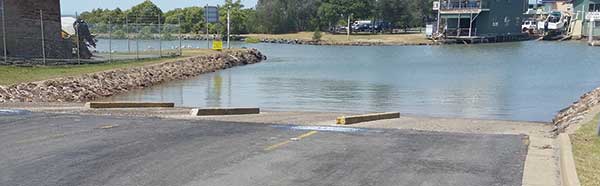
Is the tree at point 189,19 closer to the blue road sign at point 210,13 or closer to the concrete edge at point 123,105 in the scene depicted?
the blue road sign at point 210,13

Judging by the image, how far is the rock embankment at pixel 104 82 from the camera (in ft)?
79.6

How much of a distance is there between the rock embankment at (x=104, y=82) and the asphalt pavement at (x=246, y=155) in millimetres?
11489

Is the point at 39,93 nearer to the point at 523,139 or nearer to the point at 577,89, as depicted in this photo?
the point at 523,139

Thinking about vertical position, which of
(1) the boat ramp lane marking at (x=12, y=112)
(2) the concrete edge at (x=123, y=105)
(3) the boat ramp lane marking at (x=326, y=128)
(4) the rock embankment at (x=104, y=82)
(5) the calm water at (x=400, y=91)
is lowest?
(5) the calm water at (x=400, y=91)

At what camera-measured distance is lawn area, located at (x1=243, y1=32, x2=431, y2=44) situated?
11698 centimetres

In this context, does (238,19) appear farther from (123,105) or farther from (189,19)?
(123,105)

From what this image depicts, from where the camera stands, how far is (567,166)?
318 inches

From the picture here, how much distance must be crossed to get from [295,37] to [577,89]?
351 feet

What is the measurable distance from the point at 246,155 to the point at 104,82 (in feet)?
77.1

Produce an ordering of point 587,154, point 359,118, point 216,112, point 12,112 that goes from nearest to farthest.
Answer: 1. point 587,154
2. point 359,118
3. point 12,112
4. point 216,112

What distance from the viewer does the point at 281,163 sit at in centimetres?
915

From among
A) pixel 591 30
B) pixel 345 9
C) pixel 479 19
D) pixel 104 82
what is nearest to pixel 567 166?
pixel 104 82

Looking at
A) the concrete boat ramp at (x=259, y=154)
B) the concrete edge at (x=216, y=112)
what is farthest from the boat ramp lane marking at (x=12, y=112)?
the concrete edge at (x=216, y=112)

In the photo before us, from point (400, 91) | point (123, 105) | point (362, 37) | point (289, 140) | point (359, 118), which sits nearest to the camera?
point (289, 140)
